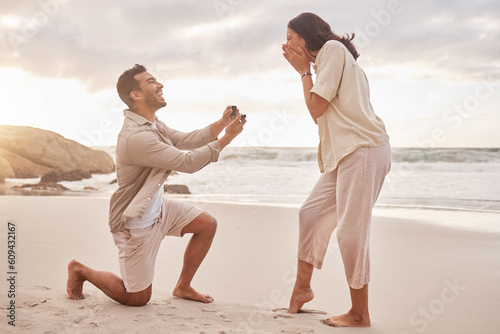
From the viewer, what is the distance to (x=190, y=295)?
3.30 m

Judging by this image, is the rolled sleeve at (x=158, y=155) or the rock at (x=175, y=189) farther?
the rock at (x=175, y=189)

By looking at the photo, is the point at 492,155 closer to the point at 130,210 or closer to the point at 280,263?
Result: the point at 280,263

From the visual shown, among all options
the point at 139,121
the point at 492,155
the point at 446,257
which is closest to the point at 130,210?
the point at 139,121

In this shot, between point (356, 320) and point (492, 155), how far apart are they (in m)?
26.2

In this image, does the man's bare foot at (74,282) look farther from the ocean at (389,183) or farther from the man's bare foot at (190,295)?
the ocean at (389,183)

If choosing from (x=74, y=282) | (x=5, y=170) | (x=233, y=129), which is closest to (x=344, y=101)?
(x=233, y=129)

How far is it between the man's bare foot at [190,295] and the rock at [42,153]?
13.8 metres

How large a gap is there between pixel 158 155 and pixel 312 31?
3.98ft

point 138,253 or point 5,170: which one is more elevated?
point 5,170

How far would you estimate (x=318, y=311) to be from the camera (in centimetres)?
315

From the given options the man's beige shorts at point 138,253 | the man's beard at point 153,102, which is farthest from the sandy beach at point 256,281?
the man's beard at point 153,102

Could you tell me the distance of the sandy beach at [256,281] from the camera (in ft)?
9.16

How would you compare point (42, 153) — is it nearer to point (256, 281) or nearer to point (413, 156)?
point (256, 281)

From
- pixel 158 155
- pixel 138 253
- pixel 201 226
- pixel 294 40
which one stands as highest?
pixel 294 40
